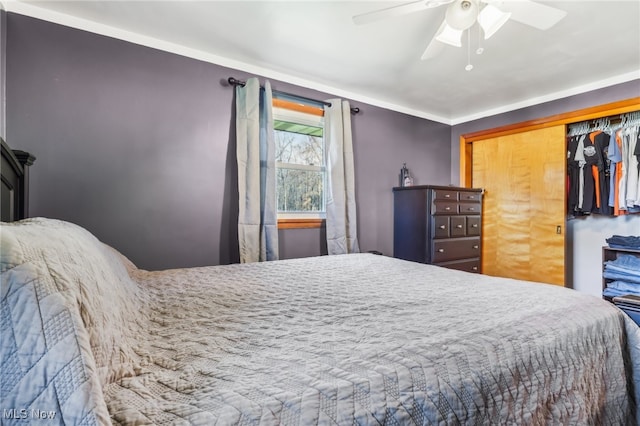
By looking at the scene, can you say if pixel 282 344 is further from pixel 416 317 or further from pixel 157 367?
pixel 416 317

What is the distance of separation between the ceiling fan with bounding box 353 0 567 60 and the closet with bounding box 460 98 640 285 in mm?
2004

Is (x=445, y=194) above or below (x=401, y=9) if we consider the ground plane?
below

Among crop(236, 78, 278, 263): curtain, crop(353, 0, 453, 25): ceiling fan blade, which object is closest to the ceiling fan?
crop(353, 0, 453, 25): ceiling fan blade

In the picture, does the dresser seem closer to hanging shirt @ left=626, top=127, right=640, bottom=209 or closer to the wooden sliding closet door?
the wooden sliding closet door

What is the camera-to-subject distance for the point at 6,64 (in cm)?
196

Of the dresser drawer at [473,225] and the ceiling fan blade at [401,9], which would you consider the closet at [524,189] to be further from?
the ceiling fan blade at [401,9]

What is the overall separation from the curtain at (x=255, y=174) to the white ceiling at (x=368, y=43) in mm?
325

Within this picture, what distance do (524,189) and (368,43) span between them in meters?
2.62

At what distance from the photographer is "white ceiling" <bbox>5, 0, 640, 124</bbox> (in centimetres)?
200

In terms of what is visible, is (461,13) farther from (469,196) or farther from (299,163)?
(469,196)

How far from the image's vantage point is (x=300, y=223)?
3.07m

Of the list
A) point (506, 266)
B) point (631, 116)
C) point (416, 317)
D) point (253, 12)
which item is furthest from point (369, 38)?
point (506, 266)

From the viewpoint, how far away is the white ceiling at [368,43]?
2004 mm
